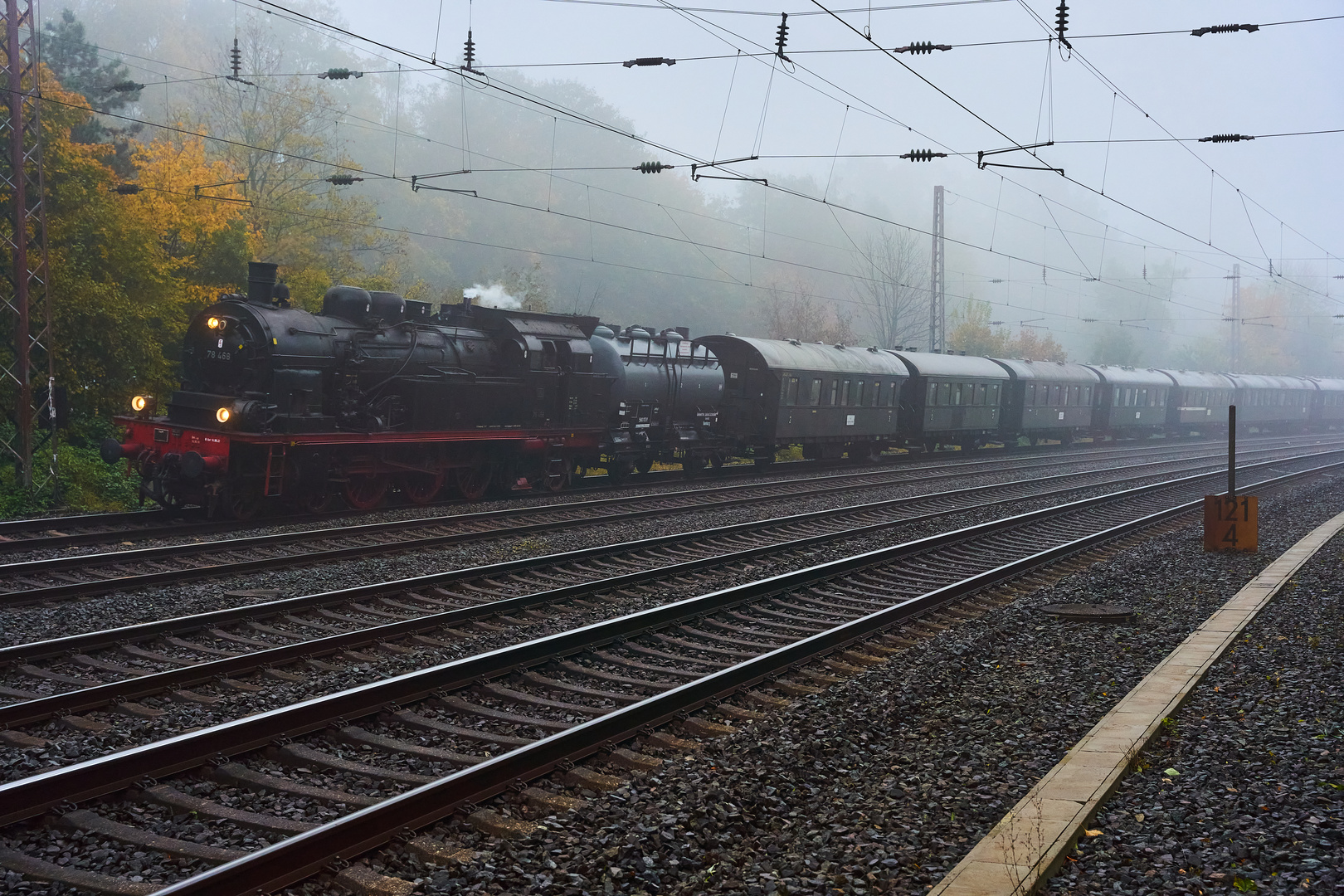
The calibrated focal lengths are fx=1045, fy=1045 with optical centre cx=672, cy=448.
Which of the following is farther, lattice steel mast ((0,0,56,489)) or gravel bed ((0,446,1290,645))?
lattice steel mast ((0,0,56,489))

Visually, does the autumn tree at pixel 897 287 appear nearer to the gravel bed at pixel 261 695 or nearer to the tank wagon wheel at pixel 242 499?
the tank wagon wheel at pixel 242 499

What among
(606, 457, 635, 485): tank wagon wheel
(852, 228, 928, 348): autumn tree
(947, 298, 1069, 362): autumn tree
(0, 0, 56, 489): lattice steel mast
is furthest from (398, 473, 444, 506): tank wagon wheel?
(947, 298, 1069, 362): autumn tree

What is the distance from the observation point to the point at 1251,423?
5875 centimetres

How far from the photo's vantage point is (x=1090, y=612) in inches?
421

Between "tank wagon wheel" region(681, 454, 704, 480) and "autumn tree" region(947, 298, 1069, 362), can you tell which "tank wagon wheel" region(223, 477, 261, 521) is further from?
"autumn tree" region(947, 298, 1069, 362)

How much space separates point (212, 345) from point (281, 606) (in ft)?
26.0

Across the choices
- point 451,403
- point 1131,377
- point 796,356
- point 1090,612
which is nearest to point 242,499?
point 451,403

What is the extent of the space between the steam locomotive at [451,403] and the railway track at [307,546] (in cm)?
169

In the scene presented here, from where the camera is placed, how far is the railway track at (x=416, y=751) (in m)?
4.71

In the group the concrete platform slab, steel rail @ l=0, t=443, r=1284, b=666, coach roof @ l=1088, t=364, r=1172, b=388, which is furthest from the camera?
coach roof @ l=1088, t=364, r=1172, b=388

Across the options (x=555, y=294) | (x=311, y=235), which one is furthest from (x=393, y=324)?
(x=555, y=294)

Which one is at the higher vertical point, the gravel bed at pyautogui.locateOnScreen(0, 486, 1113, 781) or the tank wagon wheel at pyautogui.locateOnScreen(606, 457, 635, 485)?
the tank wagon wheel at pyautogui.locateOnScreen(606, 457, 635, 485)

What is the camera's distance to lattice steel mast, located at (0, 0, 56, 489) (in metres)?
18.0

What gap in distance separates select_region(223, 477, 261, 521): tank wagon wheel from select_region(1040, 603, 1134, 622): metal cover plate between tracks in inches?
430
